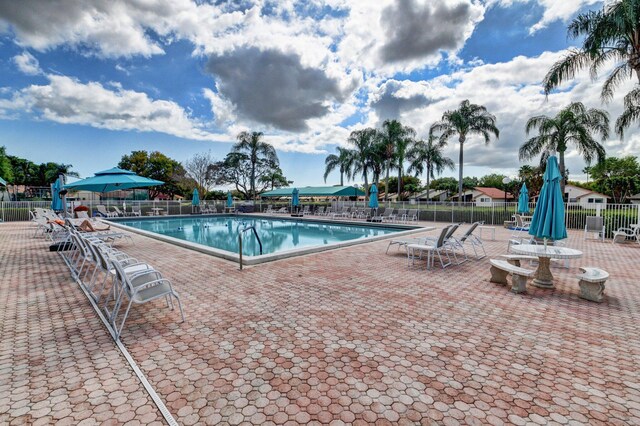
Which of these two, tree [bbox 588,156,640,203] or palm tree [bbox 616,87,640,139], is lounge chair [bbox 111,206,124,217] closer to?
palm tree [bbox 616,87,640,139]

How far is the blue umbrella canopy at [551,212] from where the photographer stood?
476cm

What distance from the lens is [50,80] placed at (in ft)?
47.0

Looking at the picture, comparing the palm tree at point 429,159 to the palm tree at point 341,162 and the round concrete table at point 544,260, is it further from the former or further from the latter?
the round concrete table at point 544,260

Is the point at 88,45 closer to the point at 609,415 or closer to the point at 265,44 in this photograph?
the point at 265,44

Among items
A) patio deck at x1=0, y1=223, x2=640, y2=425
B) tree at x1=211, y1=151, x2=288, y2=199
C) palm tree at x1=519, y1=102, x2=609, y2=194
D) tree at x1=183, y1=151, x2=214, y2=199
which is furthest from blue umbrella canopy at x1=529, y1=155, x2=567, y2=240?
tree at x1=183, y1=151, x2=214, y2=199

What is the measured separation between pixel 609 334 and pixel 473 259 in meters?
4.03

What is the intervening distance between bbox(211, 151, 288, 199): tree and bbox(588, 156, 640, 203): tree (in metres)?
42.2

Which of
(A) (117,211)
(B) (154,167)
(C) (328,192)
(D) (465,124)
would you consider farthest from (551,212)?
(B) (154,167)

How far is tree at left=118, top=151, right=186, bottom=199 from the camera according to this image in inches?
1581

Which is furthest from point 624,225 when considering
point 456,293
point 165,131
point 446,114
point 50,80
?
point 165,131

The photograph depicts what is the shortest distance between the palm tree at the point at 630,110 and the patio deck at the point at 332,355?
12901 mm

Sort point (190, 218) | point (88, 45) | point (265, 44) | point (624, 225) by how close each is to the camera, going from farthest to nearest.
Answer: point (190, 218)
point (265, 44)
point (88, 45)
point (624, 225)

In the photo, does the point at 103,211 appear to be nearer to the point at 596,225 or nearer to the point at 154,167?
the point at 154,167

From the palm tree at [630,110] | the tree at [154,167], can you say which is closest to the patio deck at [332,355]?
the palm tree at [630,110]
